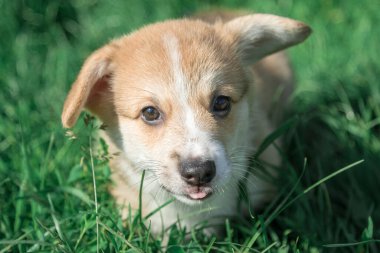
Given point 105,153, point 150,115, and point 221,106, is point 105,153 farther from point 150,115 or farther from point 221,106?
point 221,106

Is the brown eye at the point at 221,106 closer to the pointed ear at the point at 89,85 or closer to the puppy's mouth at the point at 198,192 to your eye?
the puppy's mouth at the point at 198,192

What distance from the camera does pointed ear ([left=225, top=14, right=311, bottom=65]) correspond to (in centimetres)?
351

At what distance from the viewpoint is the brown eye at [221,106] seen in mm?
3246

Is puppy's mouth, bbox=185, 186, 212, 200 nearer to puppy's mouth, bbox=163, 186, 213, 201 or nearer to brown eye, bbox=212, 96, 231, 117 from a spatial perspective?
puppy's mouth, bbox=163, 186, 213, 201

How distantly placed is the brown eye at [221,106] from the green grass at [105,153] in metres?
0.43

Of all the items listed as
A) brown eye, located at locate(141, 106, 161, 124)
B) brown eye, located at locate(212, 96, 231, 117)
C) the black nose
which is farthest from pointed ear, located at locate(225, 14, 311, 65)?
the black nose

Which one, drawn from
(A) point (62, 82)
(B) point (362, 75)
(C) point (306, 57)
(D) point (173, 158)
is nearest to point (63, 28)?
(A) point (62, 82)

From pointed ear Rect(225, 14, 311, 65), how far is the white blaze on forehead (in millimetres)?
486

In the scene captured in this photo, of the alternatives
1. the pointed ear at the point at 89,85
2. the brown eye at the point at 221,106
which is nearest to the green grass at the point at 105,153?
the pointed ear at the point at 89,85

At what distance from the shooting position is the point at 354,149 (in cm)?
411

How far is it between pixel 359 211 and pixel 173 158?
141cm

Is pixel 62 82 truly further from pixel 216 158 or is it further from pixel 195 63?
pixel 216 158

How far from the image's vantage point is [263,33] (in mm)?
3625

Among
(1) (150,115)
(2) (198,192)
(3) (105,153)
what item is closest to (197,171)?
(2) (198,192)
